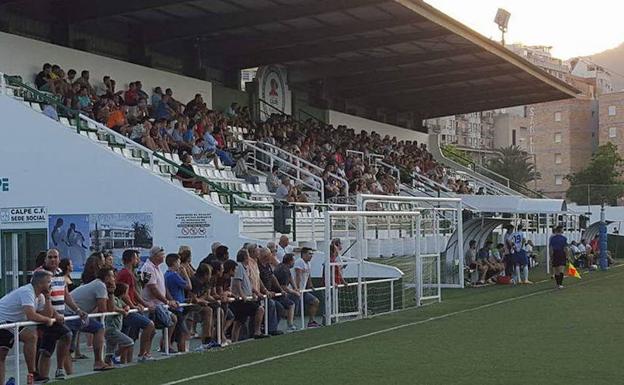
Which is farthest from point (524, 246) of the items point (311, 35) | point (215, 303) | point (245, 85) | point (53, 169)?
point (215, 303)

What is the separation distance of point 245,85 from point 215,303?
22.7 metres

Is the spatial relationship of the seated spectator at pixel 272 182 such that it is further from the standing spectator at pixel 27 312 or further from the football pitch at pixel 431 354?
the standing spectator at pixel 27 312

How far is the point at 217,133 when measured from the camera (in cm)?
2889

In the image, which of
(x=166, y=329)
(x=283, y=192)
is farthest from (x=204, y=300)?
(x=283, y=192)

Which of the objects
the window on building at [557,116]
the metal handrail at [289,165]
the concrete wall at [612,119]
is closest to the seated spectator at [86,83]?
the metal handrail at [289,165]

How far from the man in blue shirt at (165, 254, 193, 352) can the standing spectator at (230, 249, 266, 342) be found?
4.15ft

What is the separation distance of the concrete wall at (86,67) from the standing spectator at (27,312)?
13.8 meters

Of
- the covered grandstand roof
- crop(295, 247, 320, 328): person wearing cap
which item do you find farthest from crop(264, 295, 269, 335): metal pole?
the covered grandstand roof

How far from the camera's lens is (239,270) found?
16.4 meters

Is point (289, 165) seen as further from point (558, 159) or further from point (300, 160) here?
point (558, 159)

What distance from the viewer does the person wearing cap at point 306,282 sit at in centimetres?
1853

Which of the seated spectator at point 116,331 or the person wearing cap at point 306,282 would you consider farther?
the person wearing cap at point 306,282

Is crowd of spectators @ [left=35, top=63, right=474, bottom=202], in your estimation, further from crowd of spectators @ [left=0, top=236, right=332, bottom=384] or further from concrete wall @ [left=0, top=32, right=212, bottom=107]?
crowd of spectators @ [left=0, top=236, right=332, bottom=384]

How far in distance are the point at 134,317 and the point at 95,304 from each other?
0.82m
